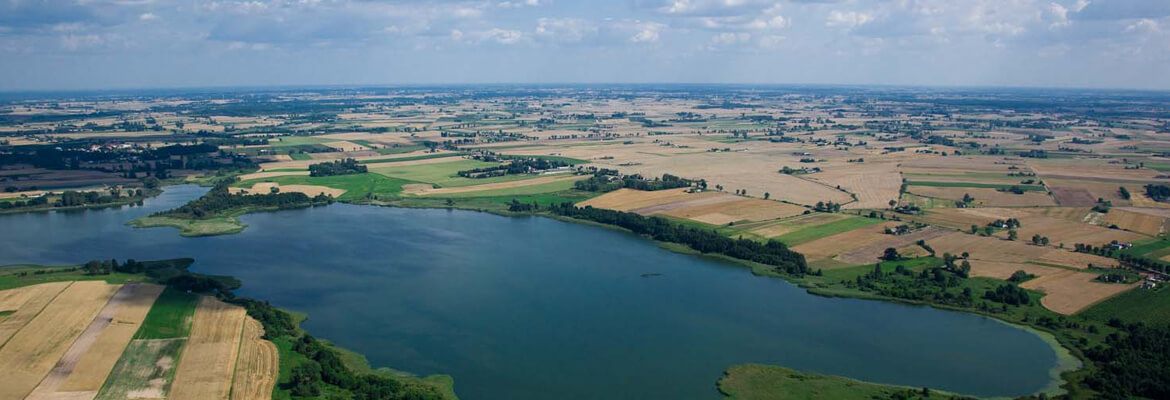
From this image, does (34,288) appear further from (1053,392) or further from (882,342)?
(1053,392)

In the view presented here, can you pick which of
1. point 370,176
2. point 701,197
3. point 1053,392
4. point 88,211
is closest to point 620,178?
point 701,197

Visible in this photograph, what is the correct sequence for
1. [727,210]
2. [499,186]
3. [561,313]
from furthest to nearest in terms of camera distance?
[499,186], [727,210], [561,313]

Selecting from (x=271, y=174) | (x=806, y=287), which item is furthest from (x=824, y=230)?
(x=271, y=174)

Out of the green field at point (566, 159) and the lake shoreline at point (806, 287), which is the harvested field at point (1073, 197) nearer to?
the lake shoreline at point (806, 287)

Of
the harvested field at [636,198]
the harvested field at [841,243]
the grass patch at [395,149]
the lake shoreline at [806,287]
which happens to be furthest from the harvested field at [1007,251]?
the grass patch at [395,149]

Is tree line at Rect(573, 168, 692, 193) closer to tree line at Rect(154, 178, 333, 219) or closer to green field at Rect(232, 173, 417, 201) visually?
green field at Rect(232, 173, 417, 201)

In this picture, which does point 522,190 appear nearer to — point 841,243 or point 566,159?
point 566,159
